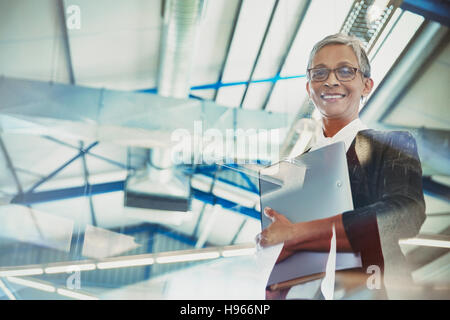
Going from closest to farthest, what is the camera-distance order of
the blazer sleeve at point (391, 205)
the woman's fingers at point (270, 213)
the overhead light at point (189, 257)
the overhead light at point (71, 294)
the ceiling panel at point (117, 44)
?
the blazer sleeve at point (391, 205), the woman's fingers at point (270, 213), the overhead light at point (71, 294), the overhead light at point (189, 257), the ceiling panel at point (117, 44)

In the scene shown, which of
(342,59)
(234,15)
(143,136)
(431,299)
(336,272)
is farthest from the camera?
(143,136)

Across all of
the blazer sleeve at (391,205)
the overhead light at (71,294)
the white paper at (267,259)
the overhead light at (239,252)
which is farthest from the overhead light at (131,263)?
the blazer sleeve at (391,205)

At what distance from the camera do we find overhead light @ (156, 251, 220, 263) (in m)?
1.92

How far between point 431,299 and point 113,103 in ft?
6.21

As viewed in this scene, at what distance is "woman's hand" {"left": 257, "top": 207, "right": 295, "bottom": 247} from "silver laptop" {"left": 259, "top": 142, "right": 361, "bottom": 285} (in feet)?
0.07

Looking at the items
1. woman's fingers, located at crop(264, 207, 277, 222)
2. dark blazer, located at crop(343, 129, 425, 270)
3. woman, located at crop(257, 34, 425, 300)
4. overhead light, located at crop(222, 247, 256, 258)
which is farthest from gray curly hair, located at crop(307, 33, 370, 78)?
overhead light, located at crop(222, 247, 256, 258)

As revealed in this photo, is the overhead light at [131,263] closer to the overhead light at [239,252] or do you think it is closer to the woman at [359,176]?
the overhead light at [239,252]

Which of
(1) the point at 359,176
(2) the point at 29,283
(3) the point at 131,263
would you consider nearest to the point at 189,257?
(3) the point at 131,263

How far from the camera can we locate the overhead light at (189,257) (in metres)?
1.92

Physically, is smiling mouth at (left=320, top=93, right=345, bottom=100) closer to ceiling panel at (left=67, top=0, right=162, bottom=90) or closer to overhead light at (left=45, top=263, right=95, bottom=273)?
overhead light at (left=45, top=263, right=95, bottom=273)

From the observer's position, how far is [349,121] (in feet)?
4.09

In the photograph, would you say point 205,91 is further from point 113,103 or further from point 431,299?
point 431,299
